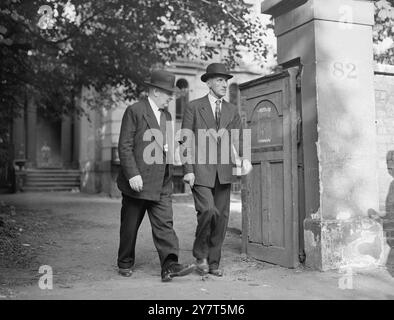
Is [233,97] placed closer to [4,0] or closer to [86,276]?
[4,0]

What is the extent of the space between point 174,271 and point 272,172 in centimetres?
177

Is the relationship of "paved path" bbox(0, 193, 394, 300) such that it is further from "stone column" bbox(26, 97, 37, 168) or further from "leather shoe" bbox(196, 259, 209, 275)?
"stone column" bbox(26, 97, 37, 168)

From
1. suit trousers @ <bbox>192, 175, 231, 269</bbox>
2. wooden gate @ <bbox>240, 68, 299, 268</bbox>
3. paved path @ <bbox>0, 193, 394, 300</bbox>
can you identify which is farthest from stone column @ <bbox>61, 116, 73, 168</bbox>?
suit trousers @ <bbox>192, 175, 231, 269</bbox>

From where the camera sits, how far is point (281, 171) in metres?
5.68

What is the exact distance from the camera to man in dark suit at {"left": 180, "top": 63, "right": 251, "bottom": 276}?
5.11 meters

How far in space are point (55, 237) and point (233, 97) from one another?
45.6 feet

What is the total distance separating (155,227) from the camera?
5.06 meters

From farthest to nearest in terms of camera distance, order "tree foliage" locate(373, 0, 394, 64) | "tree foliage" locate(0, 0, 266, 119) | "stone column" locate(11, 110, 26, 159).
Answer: "stone column" locate(11, 110, 26, 159), "tree foliage" locate(0, 0, 266, 119), "tree foliage" locate(373, 0, 394, 64)

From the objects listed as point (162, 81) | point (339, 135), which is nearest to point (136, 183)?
point (162, 81)

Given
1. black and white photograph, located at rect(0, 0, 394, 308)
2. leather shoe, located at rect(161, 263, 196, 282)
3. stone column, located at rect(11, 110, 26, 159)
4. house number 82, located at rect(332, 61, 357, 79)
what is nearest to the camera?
black and white photograph, located at rect(0, 0, 394, 308)

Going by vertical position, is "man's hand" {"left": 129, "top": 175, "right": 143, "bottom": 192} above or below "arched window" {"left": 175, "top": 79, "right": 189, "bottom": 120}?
below

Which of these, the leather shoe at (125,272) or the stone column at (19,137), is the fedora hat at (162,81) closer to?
the leather shoe at (125,272)

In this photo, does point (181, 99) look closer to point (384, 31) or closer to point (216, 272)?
point (384, 31)

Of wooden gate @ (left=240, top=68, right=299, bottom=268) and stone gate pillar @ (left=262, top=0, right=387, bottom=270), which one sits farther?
wooden gate @ (left=240, top=68, right=299, bottom=268)
